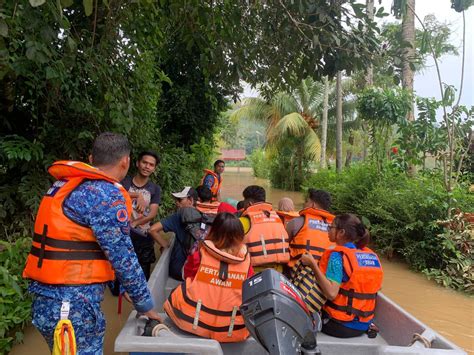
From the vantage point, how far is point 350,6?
3.64 meters

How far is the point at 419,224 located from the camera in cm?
591

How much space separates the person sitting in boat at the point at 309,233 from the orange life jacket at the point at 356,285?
0.59 metres

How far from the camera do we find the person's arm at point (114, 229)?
1657 mm

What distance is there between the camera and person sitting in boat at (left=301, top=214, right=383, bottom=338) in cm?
238

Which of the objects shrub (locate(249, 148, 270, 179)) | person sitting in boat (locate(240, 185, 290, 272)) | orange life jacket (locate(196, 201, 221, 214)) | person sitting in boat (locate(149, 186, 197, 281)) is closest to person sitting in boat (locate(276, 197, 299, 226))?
person sitting in boat (locate(240, 185, 290, 272))

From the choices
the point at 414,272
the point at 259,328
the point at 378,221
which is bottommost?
the point at 414,272

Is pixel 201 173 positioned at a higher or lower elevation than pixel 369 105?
Answer: lower

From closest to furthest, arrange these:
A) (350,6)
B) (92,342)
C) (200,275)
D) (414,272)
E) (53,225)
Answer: (53,225)
(92,342)
(200,275)
(350,6)
(414,272)

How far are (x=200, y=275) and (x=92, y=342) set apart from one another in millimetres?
656

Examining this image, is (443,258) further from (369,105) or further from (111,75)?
(111,75)

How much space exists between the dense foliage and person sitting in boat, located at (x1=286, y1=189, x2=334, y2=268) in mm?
3056

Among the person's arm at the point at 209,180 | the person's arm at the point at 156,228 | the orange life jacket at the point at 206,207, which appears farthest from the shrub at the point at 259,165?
the person's arm at the point at 156,228

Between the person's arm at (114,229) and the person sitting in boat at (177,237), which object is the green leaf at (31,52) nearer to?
the person's arm at (114,229)

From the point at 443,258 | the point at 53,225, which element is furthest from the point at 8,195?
the point at 443,258
